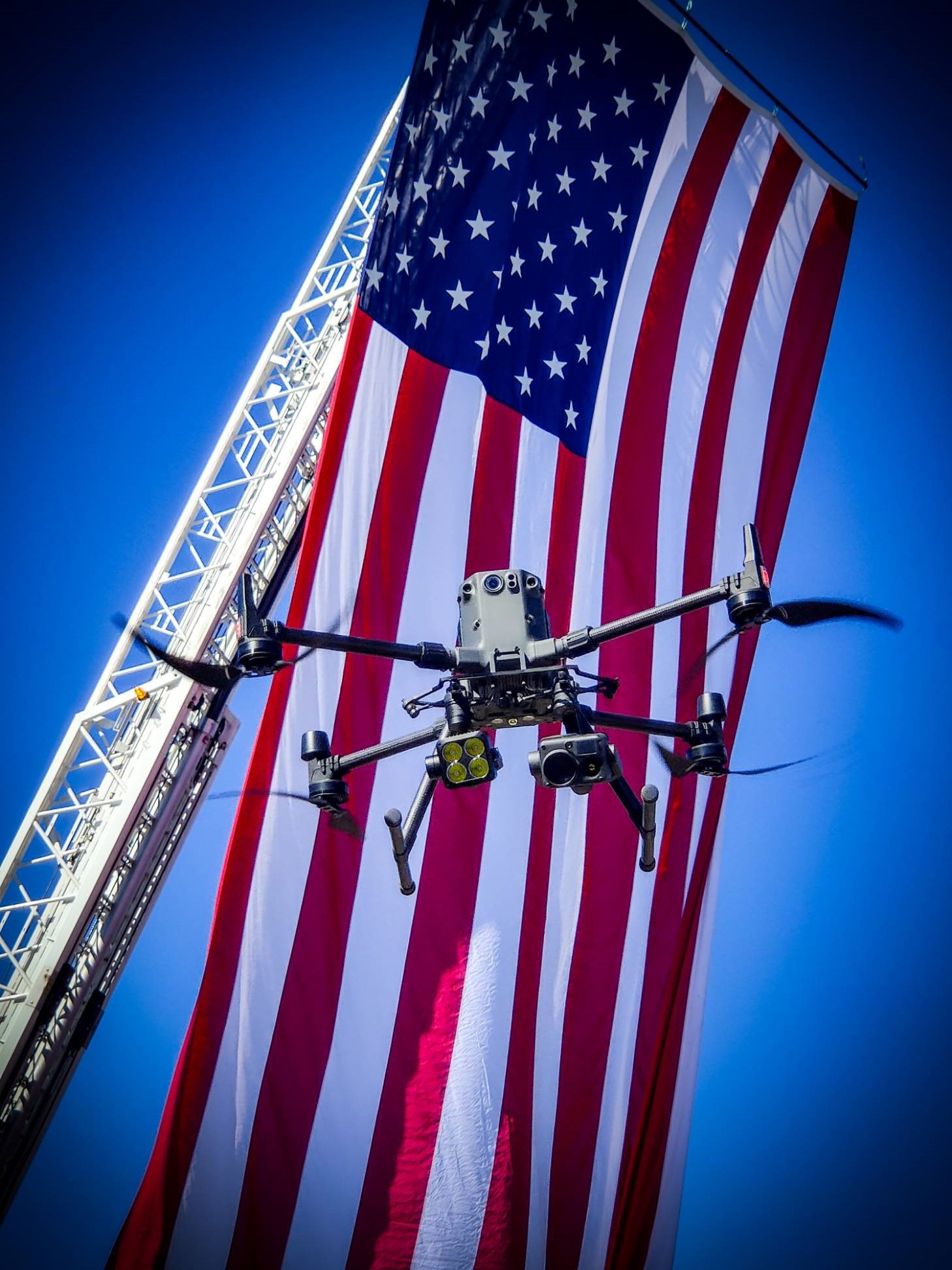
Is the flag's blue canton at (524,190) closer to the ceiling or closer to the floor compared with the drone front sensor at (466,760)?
closer to the ceiling

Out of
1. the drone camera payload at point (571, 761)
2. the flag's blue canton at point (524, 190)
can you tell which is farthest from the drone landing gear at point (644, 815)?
the flag's blue canton at point (524, 190)

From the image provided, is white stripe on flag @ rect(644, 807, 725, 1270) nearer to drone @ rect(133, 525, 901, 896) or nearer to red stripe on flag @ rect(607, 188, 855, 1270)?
red stripe on flag @ rect(607, 188, 855, 1270)

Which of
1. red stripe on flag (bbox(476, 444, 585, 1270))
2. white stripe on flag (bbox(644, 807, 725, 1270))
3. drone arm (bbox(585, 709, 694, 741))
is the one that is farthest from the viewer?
white stripe on flag (bbox(644, 807, 725, 1270))

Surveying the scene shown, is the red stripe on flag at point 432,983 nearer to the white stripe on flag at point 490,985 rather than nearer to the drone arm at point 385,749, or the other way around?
the white stripe on flag at point 490,985

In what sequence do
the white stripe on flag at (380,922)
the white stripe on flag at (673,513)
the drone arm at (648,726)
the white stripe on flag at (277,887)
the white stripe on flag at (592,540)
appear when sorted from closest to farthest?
A: the drone arm at (648,726) < the white stripe on flag at (277,887) < the white stripe on flag at (380,922) < the white stripe on flag at (592,540) < the white stripe on flag at (673,513)

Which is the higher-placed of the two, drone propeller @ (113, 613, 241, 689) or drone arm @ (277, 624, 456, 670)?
drone arm @ (277, 624, 456, 670)

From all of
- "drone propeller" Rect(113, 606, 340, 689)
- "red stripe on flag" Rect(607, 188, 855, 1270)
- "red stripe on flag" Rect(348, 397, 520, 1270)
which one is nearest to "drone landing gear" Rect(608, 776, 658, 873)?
"drone propeller" Rect(113, 606, 340, 689)

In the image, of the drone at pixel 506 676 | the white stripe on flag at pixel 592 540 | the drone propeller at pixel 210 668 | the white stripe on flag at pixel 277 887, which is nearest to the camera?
the drone propeller at pixel 210 668

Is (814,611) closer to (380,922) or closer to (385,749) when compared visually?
(385,749)
